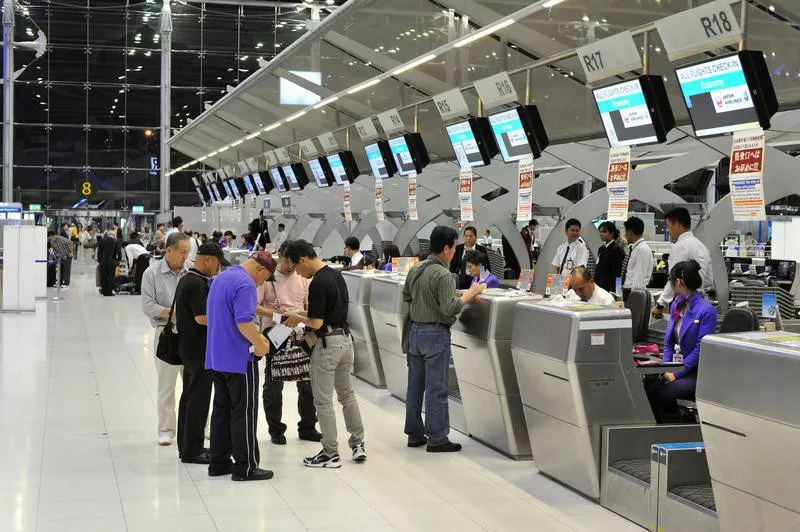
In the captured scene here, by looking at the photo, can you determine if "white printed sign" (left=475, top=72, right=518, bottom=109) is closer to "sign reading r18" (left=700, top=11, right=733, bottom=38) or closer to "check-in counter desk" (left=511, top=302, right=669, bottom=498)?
"sign reading r18" (left=700, top=11, right=733, bottom=38)

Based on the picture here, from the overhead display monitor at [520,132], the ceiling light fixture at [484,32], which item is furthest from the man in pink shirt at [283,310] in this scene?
the overhead display monitor at [520,132]

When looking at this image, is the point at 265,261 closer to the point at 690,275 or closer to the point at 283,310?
the point at 283,310

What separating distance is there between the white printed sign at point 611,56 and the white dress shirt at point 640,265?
110 inches

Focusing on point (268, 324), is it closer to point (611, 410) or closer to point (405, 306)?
point (405, 306)

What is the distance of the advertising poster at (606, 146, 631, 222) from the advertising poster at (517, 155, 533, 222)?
4.49ft

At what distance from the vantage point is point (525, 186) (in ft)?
32.7

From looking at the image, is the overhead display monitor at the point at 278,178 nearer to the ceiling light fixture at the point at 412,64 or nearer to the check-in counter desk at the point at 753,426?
the ceiling light fixture at the point at 412,64

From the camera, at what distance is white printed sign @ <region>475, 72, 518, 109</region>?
952 cm

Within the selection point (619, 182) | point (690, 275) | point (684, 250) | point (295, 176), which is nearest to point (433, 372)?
point (690, 275)

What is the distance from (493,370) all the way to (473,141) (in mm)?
3962

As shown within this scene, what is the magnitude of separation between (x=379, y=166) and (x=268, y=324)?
6383 mm

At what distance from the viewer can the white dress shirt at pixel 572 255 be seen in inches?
446

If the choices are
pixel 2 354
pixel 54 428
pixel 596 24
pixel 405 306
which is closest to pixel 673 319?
pixel 405 306

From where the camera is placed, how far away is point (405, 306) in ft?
29.7
